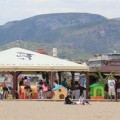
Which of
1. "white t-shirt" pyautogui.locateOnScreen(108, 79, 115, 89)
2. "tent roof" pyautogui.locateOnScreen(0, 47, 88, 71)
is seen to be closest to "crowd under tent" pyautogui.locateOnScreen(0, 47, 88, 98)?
"tent roof" pyautogui.locateOnScreen(0, 47, 88, 71)

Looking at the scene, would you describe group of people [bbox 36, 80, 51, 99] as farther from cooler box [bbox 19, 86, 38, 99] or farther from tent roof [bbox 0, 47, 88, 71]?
tent roof [bbox 0, 47, 88, 71]

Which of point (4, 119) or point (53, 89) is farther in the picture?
point (53, 89)

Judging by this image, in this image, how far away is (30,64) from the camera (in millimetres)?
27891

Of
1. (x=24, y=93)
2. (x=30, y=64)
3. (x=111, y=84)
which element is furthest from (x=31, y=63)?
(x=111, y=84)

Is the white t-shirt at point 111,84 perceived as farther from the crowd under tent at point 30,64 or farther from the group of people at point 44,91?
the group of people at point 44,91

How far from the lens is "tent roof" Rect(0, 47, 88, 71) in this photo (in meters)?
27.7

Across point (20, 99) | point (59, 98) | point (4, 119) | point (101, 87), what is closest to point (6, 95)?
point (20, 99)

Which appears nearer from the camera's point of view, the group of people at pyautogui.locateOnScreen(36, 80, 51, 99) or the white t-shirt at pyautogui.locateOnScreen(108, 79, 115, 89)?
the white t-shirt at pyautogui.locateOnScreen(108, 79, 115, 89)

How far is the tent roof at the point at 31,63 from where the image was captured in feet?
90.9

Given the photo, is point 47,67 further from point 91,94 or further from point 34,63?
point 91,94

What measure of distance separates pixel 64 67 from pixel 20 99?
2745 millimetres

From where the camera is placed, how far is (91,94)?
28.7 m

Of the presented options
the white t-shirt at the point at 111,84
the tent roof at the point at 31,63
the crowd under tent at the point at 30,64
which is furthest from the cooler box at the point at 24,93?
the white t-shirt at the point at 111,84

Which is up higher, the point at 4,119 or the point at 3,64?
the point at 3,64
